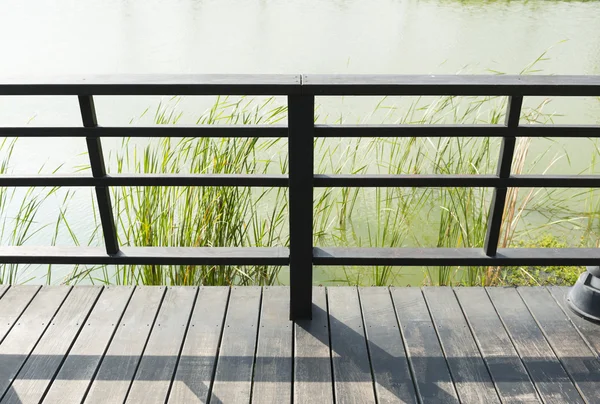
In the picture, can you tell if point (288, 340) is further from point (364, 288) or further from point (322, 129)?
point (322, 129)

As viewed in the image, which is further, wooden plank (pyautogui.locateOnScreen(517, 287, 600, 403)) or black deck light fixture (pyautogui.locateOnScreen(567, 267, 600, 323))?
black deck light fixture (pyautogui.locateOnScreen(567, 267, 600, 323))

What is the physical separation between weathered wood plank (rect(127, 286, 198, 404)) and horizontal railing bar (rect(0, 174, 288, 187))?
0.50 meters

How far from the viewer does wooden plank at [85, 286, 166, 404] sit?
5.80ft

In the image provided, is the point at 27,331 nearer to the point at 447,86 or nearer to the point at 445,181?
the point at 445,181

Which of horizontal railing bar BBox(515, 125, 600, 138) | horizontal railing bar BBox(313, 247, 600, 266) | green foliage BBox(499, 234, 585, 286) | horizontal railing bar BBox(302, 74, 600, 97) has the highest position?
horizontal railing bar BBox(302, 74, 600, 97)

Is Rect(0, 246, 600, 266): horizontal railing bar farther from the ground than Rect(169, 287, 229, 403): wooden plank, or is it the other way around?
Rect(0, 246, 600, 266): horizontal railing bar

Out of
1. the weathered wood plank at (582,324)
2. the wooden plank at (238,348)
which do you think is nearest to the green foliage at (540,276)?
the weathered wood plank at (582,324)

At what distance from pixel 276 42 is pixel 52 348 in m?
5.60

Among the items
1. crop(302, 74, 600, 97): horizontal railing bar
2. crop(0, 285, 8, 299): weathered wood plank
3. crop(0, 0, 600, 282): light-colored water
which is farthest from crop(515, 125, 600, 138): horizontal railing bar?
crop(0, 0, 600, 282): light-colored water

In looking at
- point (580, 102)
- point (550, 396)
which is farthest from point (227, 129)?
point (580, 102)

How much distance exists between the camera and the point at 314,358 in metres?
1.91

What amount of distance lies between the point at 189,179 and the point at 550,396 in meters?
1.29

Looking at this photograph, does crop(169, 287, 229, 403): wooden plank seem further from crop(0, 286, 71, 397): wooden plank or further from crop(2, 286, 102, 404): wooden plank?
crop(0, 286, 71, 397): wooden plank

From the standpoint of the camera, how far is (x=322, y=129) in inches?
72.3
